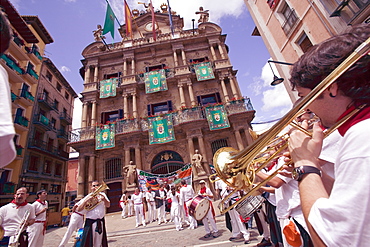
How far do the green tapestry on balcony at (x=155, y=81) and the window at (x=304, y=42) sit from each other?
424 inches

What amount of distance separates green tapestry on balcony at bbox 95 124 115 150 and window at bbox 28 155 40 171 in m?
10.5

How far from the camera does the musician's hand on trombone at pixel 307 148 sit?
3.88 feet

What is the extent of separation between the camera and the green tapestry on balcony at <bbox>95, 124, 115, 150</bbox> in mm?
14859

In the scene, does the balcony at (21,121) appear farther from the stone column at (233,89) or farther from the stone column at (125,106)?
the stone column at (233,89)

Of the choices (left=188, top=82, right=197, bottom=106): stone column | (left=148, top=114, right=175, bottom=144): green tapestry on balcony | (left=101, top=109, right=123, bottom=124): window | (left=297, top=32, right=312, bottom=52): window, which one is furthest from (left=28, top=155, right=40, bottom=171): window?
(left=297, top=32, right=312, bottom=52): window

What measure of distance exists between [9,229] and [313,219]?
21.9 ft

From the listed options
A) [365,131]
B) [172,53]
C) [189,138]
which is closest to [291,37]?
[189,138]

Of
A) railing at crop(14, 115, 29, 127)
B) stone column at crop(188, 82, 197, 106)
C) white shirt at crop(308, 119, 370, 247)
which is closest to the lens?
white shirt at crop(308, 119, 370, 247)

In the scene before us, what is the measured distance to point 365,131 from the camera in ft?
2.49

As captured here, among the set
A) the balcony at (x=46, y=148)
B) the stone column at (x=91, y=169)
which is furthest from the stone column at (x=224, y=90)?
the balcony at (x=46, y=148)

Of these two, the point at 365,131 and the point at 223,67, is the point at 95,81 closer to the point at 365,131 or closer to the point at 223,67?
the point at 223,67

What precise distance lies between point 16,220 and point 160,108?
13790 millimetres

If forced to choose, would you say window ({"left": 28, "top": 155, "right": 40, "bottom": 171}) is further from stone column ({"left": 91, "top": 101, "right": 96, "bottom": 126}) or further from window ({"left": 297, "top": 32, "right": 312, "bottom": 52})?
window ({"left": 297, "top": 32, "right": 312, "bottom": 52})

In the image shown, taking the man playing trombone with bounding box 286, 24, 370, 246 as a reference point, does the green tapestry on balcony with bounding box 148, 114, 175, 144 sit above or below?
above
